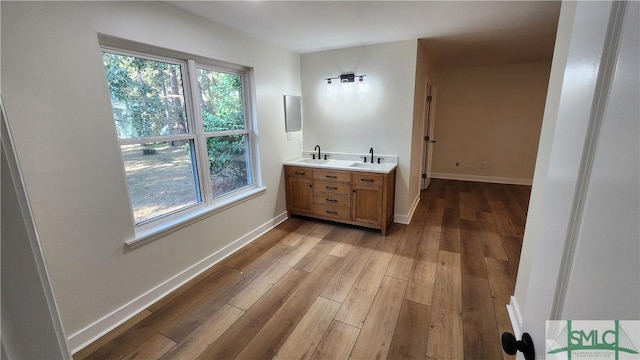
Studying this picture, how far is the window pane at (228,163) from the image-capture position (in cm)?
275

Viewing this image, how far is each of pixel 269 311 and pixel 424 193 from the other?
12.4ft

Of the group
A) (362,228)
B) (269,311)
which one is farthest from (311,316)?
(362,228)

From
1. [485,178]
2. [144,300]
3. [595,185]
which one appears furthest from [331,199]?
[485,178]

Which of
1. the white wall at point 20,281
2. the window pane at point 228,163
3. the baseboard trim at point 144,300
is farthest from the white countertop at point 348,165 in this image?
the white wall at point 20,281

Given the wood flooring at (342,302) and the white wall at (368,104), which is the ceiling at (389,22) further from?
the wood flooring at (342,302)

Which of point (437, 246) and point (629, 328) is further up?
point (629, 328)

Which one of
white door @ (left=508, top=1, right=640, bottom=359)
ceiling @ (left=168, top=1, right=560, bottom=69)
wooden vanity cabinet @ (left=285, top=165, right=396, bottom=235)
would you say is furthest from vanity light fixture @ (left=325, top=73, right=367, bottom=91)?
white door @ (left=508, top=1, right=640, bottom=359)

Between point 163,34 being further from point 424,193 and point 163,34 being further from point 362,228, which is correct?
point 424,193

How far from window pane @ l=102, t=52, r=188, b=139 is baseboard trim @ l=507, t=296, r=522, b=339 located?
296 cm

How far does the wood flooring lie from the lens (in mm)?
1719

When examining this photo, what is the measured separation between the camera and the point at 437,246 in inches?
118

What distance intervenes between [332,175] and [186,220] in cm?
175

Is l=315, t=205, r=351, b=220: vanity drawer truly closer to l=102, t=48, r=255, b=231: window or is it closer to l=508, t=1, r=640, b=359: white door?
l=102, t=48, r=255, b=231: window

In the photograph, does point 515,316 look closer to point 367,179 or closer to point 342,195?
point 367,179
